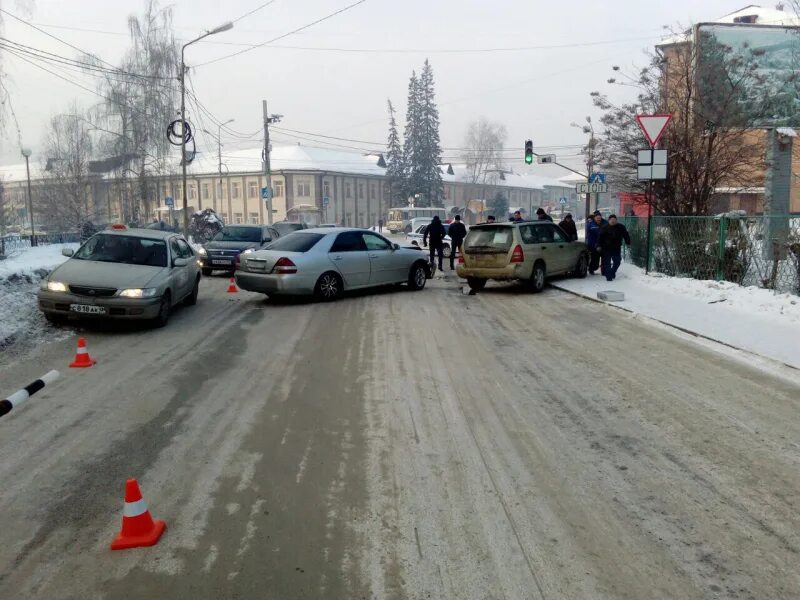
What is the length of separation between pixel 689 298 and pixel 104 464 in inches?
447

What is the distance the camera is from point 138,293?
9.90 m

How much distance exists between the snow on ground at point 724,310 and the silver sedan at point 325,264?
172 inches

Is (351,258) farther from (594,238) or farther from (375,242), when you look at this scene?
(594,238)

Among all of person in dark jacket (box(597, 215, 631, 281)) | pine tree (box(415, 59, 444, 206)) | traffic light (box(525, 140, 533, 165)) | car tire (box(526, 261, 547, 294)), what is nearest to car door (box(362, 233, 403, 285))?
car tire (box(526, 261, 547, 294))

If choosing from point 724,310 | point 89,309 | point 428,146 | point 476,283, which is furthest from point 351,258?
point 428,146

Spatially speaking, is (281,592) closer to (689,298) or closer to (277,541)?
(277,541)

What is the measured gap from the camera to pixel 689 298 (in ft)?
42.4

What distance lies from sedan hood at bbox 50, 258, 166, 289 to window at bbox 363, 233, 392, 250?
5.06 meters

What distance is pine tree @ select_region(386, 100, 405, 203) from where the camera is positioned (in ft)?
258

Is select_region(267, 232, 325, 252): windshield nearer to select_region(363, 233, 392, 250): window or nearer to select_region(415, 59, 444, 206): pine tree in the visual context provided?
select_region(363, 233, 392, 250): window

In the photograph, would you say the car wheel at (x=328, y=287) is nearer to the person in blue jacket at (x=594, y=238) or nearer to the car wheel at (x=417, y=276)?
the car wheel at (x=417, y=276)

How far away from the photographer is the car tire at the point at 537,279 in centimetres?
1527

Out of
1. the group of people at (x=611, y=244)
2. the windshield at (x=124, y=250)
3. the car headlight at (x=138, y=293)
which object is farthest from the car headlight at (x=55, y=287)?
the group of people at (x=611, y=244)

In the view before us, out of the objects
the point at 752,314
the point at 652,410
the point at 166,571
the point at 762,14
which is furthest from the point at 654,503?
the point at 762,14
